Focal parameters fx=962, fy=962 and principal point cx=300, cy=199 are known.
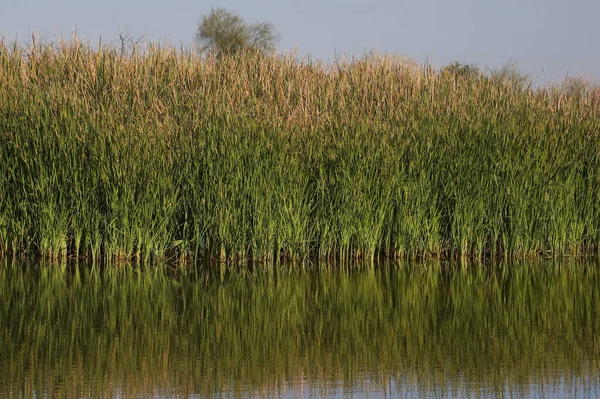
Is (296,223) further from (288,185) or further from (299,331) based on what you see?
(299,331)

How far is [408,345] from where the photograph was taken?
260 inches

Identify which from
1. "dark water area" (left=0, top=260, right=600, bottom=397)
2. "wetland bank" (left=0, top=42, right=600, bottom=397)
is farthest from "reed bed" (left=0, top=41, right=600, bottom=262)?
"dark water area" (left=0, top=260, right=600, bottom=397)

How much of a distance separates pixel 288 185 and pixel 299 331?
4197 millimetres

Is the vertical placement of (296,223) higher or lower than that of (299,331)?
higher

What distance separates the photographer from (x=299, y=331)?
7.16m

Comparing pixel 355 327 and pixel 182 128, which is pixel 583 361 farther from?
pixel 182 128

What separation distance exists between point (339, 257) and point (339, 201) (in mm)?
714

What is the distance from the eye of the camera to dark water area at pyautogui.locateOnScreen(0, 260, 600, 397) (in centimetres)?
546

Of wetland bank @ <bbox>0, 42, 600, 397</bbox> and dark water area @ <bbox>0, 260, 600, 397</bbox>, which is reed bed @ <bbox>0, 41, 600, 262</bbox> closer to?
wetland bank @ <bbox>0, 42, 600, 397</bbox>

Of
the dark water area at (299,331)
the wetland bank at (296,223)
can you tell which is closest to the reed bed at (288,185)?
the wetland bank at (296,223)

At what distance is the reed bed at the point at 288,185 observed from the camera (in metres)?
11.1

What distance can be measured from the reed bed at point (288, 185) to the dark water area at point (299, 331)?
59 centimetres

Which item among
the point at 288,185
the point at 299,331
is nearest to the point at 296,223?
the point at 288,185

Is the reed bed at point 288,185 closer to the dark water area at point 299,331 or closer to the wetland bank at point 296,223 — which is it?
the wetland bank at point 296,223
